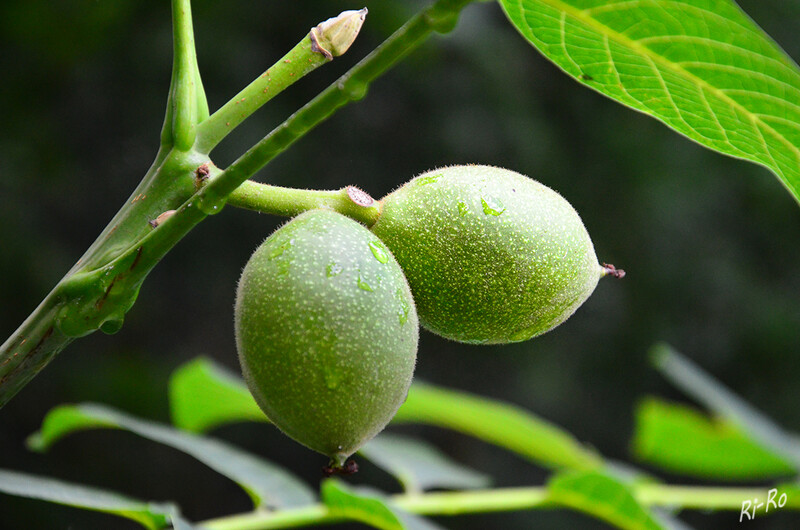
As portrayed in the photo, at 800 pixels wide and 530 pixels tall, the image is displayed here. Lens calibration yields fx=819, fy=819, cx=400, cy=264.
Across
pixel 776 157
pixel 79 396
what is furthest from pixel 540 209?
pixel 79 396

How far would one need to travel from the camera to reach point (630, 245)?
15.5 feet

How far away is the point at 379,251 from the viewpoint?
3.35 ft

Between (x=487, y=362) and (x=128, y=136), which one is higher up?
(x=128, y=136)

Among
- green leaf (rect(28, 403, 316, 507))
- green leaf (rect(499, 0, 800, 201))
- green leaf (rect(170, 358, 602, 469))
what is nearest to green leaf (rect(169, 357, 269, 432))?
green leaf (rect(170, 358, 602, 469))

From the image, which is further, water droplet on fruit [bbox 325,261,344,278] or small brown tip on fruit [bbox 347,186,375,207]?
small brown tip on fruit [bbox 347,186,375,207]

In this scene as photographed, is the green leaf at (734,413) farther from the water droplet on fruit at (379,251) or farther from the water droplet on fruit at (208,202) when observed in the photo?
the water droplet on fruit at (208,202)

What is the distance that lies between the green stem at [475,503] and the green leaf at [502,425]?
20 centimetres

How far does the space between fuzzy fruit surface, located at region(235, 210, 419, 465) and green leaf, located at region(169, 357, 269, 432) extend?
2.90 feet

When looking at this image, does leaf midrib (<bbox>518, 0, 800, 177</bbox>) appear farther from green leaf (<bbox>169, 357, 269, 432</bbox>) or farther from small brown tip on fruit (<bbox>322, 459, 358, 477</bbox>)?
green leaf (<bbox>169, 357, 269, 432</bbox>)

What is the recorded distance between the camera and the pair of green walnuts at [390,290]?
0.96 m

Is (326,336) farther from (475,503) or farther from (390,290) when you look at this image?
(475,503)

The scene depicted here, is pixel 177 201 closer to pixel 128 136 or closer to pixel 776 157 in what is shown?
pixel 776 157

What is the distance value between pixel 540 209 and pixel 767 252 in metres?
4.35

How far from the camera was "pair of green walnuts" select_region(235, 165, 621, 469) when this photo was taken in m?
0.96
